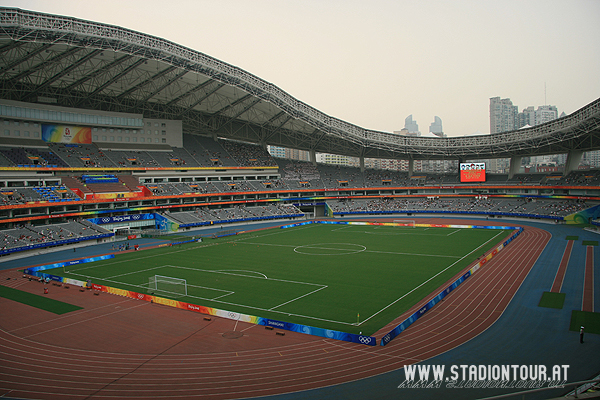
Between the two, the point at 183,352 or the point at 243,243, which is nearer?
the point at 183,352

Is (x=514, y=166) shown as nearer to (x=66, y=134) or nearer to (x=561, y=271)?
(x=561, y=271)

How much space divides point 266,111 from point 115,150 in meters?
27.9

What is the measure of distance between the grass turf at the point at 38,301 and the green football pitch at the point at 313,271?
4.41 m

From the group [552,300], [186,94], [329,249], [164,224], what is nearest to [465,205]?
[329,249]

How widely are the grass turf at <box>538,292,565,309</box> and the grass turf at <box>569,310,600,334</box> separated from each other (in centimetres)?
132

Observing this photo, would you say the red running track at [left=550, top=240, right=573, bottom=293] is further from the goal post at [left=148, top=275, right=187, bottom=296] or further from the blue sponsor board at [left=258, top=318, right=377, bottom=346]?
the goal post at [left=148, top=275, right=187, bottom=296]

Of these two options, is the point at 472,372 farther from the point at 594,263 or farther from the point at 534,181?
the point at 534,181

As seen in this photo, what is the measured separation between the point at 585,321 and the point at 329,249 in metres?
27.0

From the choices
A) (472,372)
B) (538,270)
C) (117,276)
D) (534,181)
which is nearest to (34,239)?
(117,276)

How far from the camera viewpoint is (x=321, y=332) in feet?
62.5

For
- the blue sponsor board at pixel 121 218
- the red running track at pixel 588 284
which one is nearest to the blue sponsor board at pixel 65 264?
the blue sponsor board at pixel 121 218

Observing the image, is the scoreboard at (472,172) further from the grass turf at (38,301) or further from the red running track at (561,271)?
the grass turf at (38,301)

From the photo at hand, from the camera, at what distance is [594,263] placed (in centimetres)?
3231

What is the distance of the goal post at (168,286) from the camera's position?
27875 millimetres
